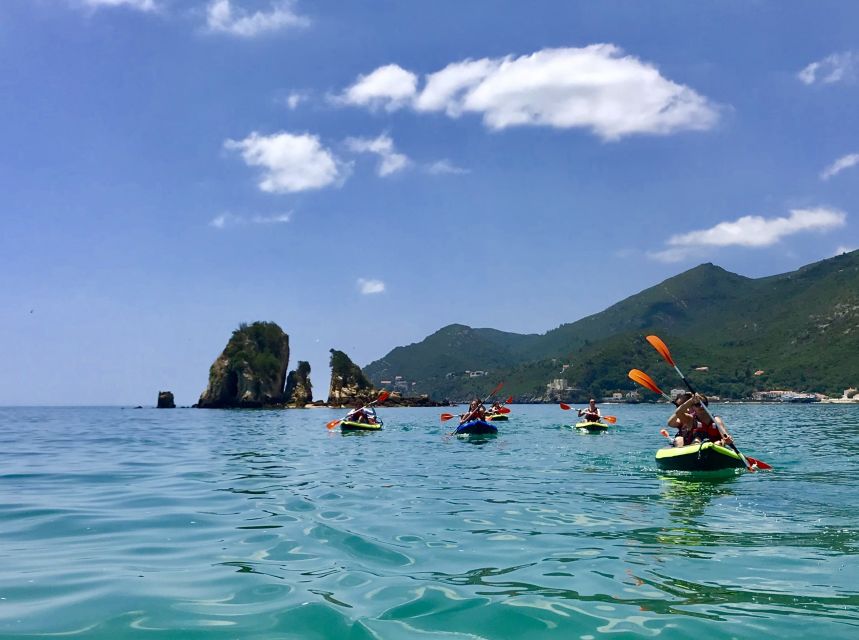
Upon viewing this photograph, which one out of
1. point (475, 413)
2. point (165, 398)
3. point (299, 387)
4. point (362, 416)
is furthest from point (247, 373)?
point (475, 413)

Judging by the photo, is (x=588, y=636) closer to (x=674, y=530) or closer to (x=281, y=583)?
(x=281, y=583)

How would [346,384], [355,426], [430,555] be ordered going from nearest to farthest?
[430,555] → [355,426] → [346,384]

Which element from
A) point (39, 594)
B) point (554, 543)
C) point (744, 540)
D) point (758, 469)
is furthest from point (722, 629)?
point (758, 469)

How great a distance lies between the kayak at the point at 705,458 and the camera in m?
16.5

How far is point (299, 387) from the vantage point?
14412 centimetres

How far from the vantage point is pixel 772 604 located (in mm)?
5953

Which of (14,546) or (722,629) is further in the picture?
(14,546)

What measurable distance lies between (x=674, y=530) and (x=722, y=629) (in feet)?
14.9

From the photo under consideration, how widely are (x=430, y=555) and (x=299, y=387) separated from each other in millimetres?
140326

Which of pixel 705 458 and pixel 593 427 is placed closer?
pixel 705 458

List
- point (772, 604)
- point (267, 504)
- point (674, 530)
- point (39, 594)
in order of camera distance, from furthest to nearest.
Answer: point (267, 504), point (674, 530), point (39, 594), point (772, 604)

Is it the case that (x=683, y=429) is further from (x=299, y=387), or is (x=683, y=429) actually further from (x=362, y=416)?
(x=299, y=387)

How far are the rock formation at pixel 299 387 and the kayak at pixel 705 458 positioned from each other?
5063 inches

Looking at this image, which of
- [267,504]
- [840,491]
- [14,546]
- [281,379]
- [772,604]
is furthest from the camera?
[281,379]
